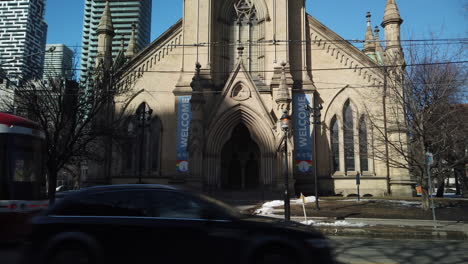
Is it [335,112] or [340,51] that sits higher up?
[340,51]

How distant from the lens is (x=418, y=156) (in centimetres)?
1753

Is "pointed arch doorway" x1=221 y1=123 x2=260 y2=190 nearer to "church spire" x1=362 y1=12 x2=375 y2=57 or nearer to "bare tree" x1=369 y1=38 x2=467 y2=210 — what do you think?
"bare tree" x1=369 y1=38 x2=467 y2=210

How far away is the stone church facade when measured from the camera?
80.6 ft

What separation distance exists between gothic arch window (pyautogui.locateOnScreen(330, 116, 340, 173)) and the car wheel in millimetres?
23339

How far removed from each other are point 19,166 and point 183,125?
1719 cm

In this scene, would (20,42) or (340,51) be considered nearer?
(340,51)

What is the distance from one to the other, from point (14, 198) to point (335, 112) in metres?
22.5

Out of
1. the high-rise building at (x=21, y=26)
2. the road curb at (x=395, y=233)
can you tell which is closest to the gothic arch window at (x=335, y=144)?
the road curb at (x=395, y=233)

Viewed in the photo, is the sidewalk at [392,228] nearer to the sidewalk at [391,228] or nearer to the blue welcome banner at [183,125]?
the sidewalk at [391,228]

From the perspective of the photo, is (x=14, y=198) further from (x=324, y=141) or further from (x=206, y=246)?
(x=324, y=141)

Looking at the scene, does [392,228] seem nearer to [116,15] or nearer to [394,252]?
[394,252]

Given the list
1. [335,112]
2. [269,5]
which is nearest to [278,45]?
[269,5]

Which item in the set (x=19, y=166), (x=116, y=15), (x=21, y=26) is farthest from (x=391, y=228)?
(x=21, y=26)

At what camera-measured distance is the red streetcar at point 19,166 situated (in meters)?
8.94
